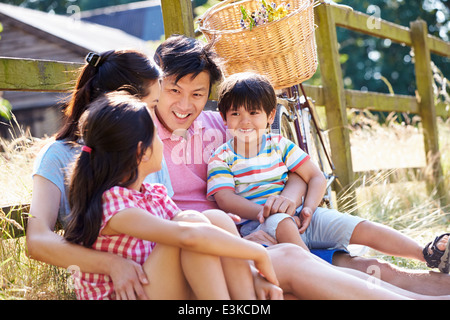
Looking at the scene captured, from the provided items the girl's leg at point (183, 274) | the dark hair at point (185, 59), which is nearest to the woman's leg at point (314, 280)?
the girl's leg at point (183, 274)

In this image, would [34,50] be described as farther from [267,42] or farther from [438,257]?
[438,257]

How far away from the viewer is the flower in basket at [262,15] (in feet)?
9.12

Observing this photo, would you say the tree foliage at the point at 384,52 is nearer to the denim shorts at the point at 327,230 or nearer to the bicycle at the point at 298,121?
the bicycle at the point at 298,121

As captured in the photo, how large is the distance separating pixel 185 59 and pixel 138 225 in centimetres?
114

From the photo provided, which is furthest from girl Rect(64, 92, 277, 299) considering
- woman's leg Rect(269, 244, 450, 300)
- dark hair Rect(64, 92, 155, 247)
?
woman's leg Rect(269, 244, 450, 300)

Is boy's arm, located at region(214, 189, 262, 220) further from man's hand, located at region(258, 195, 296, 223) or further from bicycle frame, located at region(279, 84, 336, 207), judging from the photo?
bicycle frame, located at region(279, 84, 336, 207)

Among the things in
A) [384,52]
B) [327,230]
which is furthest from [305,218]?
[384,52]

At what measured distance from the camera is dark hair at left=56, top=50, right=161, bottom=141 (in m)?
2.25

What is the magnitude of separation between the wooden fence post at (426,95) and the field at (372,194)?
21cm

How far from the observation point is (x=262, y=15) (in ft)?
9.16

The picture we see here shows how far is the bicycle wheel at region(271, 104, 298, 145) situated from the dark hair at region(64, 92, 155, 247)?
1.39 metres

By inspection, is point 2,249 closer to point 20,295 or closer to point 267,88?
point 20,295

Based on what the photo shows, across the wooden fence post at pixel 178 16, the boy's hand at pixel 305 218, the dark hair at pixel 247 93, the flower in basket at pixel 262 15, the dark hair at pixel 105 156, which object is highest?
the wooden fence post at pixel 178 16

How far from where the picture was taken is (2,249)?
91.7 inches
